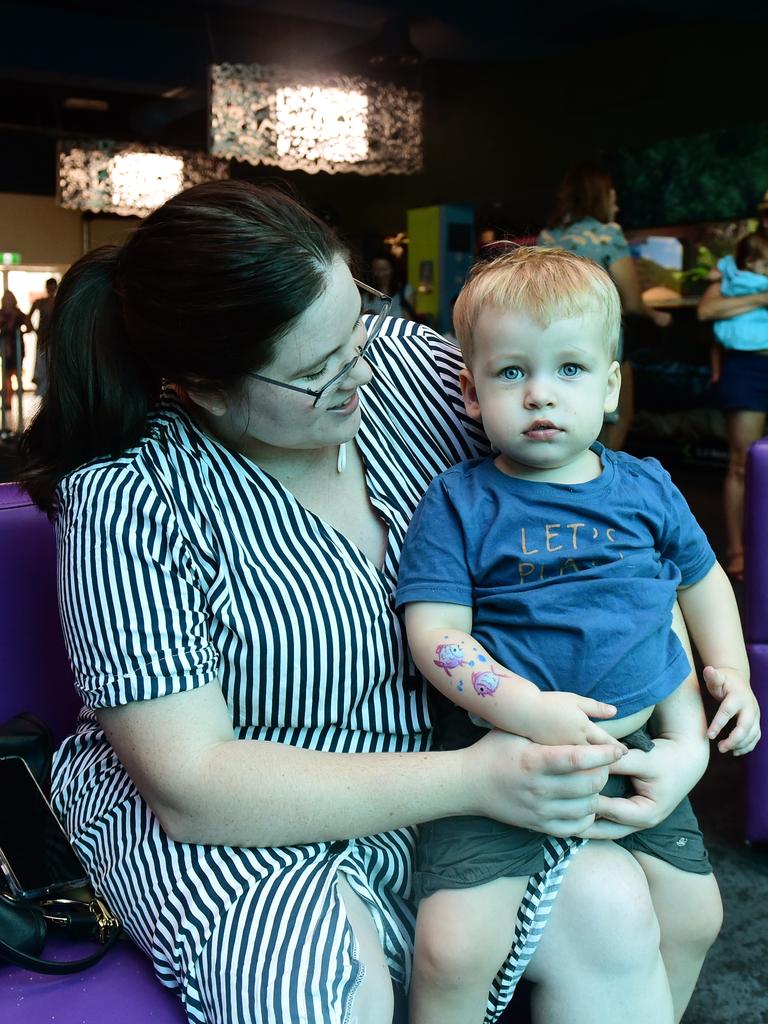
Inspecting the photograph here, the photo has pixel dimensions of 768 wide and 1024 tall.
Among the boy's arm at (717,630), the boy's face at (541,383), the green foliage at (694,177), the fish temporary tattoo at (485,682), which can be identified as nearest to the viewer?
the fish temporary tattoo at (485,682)

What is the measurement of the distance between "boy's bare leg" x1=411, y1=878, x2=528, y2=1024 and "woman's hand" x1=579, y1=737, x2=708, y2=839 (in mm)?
118

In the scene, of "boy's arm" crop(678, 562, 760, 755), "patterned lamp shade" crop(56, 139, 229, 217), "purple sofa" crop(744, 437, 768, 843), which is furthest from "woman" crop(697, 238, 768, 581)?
"patterned lamp shade" crop(56, 139, 229, 217)

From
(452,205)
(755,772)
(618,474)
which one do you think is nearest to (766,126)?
(452,205)

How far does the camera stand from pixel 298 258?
3.84 ft

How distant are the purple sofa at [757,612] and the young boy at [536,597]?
32.2 inches

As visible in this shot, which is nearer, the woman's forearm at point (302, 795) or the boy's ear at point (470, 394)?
the woman's forearm at point (302, 795)

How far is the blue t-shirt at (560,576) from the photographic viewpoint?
1183 mm

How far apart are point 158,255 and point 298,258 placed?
0.51 feet

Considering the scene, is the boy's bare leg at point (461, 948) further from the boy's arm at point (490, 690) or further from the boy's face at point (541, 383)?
the boy's face at point (541, 383)

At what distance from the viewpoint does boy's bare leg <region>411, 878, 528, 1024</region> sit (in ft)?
3.55

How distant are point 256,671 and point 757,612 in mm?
1371

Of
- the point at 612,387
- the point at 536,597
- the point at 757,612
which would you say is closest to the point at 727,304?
the point at 757,612

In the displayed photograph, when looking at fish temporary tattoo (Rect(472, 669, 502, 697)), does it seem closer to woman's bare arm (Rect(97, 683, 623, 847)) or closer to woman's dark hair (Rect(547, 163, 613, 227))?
woman's bare arm (Rect(97, 683, 623, 847))

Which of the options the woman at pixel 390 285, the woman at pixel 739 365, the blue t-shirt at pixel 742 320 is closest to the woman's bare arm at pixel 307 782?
the woman at pixel 739 365
